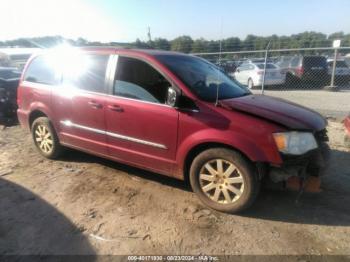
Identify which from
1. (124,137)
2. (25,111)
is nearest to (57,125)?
(25,111)

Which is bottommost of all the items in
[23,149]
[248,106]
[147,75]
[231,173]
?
[23,149]

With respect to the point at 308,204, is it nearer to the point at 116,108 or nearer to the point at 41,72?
the point at 116,108

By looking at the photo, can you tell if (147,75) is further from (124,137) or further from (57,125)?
(57,125)

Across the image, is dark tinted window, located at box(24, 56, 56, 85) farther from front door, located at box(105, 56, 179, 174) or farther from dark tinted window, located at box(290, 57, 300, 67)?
dark tinted window, located at box(290, 57, 300, 67)

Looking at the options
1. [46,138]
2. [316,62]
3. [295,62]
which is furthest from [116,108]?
[295,62]

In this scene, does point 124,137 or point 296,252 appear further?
point 124,137

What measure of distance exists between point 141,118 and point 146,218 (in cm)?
121

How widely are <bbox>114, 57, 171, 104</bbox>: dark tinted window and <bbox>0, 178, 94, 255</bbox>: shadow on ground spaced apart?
1694 millimetres

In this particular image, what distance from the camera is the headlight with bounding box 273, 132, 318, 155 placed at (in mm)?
3424

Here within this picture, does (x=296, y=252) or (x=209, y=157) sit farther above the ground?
(x=209, y=157)

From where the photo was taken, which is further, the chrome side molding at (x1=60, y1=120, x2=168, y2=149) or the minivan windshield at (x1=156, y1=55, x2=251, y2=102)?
the chrome side molding at (x1=60, y1=120, x2=168, y2=149)

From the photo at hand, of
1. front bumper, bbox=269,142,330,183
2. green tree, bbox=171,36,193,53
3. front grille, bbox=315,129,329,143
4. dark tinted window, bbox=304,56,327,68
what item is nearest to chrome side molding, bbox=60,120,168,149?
front bumper, bbox=269,142,330,183

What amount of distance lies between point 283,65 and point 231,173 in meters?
16.8

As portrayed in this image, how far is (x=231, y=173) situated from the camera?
3.69 metres
